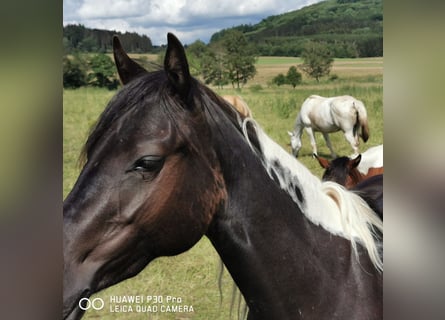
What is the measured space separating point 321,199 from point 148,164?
59 cm

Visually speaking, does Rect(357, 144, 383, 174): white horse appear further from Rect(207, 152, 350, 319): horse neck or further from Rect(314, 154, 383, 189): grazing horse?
Rect(207, 152, 350, 319): horse neck

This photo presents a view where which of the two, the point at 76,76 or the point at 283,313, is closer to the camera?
the point at 283,313

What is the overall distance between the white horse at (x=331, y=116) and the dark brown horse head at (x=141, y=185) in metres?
0.83

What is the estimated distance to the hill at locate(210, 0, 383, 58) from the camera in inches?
→ 77.8

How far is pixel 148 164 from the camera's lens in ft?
4.09

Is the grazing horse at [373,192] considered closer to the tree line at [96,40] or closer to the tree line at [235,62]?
the tree line at [235,62]

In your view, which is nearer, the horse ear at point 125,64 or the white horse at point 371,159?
the horse ear at point 125,64

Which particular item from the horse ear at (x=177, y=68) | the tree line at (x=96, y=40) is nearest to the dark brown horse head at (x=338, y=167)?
the tree line at (x=96, y=40)

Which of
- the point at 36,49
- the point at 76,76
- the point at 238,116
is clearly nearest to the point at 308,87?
the point at 238,116

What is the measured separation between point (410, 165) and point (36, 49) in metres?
1.65

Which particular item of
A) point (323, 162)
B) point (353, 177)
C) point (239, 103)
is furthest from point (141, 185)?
point (353, 177)

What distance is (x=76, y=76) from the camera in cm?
207

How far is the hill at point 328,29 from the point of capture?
198 cm

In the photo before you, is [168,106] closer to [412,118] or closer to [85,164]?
[85,164]
